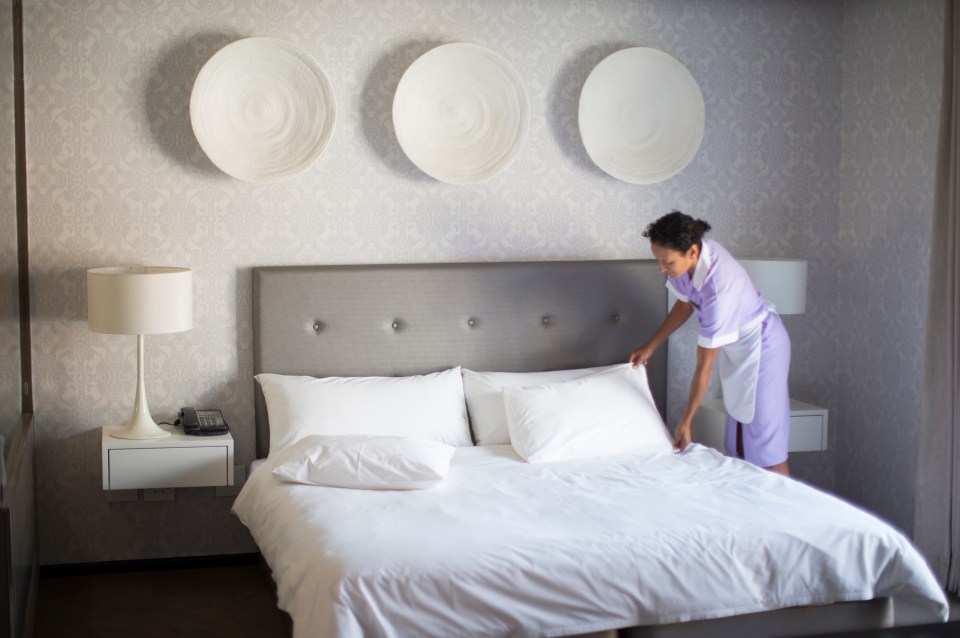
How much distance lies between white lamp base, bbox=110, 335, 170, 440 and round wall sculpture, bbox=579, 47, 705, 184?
202cm

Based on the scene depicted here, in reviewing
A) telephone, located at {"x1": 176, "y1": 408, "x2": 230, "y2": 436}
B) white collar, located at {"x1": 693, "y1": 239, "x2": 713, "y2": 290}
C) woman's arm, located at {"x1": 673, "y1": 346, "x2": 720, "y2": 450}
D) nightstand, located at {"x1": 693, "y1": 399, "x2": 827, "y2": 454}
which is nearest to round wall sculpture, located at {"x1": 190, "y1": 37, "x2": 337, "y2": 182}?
telephone, located at {"x1": 176, "y1": 408, "x2": 230, "y2": 436}

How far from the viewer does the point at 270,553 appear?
291 centimetres

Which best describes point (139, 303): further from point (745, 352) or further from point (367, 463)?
point (745, 352)

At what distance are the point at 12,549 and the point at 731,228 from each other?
3.17m

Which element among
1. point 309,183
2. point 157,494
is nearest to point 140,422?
point 157,494

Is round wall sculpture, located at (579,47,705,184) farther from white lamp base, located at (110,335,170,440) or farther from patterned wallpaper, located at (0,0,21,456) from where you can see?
patterned wallpaper, located at (0,0,21,456)

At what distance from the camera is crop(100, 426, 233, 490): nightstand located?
3.51 m

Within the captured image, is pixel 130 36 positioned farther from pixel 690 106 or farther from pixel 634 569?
pixel 634 569

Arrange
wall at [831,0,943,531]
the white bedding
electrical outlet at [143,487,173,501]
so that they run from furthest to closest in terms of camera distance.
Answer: wall at [831,0,943,531], electrical outlet at [143,487,173,501], the white bedding

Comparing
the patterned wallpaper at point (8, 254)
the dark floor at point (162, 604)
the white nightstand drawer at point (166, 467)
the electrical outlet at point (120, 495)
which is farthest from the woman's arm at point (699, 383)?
the patterned wallpaper at point (8, 254)

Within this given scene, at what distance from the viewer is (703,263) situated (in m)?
3.68

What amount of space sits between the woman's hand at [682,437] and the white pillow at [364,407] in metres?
0.81

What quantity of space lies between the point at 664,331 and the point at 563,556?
172 cm

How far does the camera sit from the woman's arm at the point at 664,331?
4016 mm
